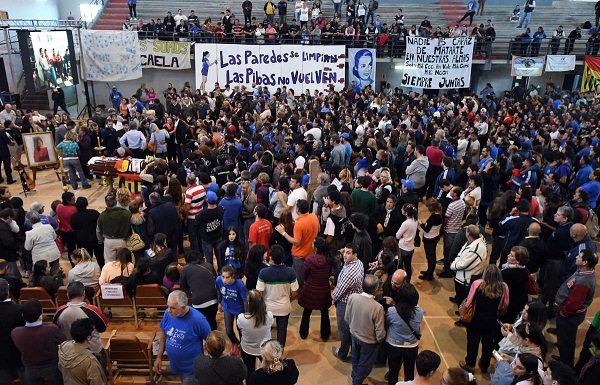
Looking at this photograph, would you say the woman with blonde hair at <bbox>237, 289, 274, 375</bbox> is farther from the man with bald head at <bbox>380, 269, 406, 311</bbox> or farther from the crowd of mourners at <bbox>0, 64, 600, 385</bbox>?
the man with bald head at <bbox>380, 269, 406, 311</bbox>

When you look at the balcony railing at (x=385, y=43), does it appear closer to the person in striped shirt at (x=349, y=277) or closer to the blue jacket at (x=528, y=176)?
the blue jacket at (x=528, y=176)

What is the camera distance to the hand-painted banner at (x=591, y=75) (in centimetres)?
Answer: 1927

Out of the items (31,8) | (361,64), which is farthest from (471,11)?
(31,8)

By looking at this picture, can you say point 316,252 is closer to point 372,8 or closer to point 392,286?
point 392,286

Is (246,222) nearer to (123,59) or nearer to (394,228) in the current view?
(394,228)

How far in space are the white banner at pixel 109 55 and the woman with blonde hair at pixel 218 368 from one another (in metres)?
16.2

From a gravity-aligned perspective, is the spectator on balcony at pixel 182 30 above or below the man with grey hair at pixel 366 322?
above

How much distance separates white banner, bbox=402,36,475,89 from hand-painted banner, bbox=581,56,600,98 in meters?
5.80

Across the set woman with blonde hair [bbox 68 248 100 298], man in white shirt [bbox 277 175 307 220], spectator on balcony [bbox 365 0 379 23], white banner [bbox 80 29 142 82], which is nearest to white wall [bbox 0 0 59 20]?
white banner [bbox 80 29 142 82]

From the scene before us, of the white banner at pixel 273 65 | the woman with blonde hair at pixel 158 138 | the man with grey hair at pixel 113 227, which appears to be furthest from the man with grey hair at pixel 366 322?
the white banner at pixel 273 65

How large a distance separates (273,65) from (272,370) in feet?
53.8

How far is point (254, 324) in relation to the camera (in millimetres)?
4457

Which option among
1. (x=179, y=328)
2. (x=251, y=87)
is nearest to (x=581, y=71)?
(x=251, y=87)

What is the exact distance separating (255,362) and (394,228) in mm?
2940
